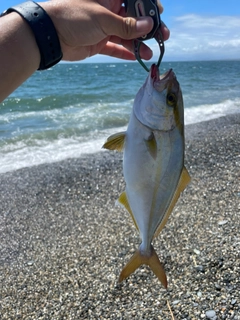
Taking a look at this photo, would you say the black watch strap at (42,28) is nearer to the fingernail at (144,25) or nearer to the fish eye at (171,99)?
the fingernail at (144,25)

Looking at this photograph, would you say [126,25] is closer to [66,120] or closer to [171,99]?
[171,99]

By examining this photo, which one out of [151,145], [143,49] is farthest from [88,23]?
[151,145]

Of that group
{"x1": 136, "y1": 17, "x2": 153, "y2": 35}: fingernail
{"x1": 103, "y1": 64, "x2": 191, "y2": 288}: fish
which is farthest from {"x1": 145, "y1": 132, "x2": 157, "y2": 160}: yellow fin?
{"x1": 136, "y1": 17, "x2": 153, "y2": 35}: fingernail

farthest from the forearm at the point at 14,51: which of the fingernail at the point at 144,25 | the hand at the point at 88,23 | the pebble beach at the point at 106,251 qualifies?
the pebble beach at the point at 106,251

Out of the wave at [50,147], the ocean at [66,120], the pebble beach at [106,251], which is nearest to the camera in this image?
the pebble beach at [106,251]

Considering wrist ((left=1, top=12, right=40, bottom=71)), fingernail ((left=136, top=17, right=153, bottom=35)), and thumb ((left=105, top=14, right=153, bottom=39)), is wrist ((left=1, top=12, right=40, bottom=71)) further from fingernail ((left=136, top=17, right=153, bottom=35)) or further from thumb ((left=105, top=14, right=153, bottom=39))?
fingernail ((left=136, top=17, right=153, bottom=35))
